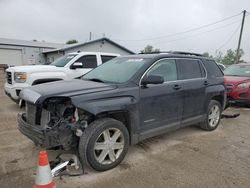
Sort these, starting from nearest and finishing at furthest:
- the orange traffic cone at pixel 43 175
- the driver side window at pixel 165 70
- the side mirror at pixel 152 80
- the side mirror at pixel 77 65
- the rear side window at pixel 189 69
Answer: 1. the orange traffic cone at pixel 43 175
2. the side mirror at pixel 152 80
3. the driver side window at pixel 165 70
4. the rear side window at pixel 189 69
5. the side mirror at pixel 77 65

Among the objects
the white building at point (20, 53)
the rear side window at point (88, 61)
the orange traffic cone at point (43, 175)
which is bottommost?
the orange traffic cone at point (43, 175)

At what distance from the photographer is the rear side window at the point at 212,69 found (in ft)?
15.4

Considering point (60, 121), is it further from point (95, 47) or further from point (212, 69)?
point (95, 47)

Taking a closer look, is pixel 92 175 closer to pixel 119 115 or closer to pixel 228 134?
pixel 119 115

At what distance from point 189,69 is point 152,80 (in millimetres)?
1472

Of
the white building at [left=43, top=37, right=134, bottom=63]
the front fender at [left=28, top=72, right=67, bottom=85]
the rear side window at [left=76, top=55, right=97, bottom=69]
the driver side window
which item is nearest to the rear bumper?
the driver side window

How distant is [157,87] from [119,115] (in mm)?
878

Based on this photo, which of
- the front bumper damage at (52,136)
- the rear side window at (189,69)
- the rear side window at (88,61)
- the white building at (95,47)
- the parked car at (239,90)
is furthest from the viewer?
the white building at (95,47)

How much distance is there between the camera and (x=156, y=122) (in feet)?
11.4

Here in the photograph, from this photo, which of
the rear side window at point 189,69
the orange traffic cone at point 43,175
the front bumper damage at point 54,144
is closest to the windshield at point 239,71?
the rear side window at point 189,69

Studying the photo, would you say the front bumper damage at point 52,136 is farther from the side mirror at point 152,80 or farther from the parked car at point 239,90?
the parked car at point 239,90

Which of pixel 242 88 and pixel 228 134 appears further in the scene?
pixel 242 88

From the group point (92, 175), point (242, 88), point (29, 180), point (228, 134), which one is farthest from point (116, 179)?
point (242, 88)

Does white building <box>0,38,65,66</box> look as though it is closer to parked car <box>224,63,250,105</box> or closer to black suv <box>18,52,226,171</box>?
parked car <box>224,63,250,105</box>
